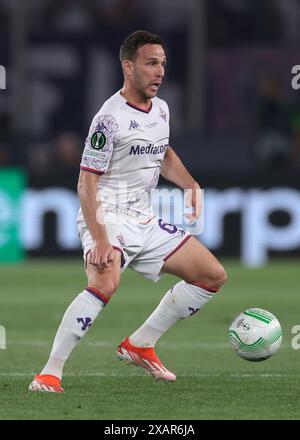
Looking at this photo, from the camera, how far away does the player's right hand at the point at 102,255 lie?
7.38 metres

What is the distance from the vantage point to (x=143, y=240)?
7863mm

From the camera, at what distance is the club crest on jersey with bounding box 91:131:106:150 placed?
7516 mm

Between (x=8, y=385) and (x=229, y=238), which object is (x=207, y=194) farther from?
(x=8, y=385)

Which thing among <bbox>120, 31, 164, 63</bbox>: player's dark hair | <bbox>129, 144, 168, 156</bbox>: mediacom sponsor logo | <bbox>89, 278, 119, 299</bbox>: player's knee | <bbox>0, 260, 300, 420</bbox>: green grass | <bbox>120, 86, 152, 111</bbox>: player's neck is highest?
<bbox>120, 31, 164, 63</bbox>: player's dark hair

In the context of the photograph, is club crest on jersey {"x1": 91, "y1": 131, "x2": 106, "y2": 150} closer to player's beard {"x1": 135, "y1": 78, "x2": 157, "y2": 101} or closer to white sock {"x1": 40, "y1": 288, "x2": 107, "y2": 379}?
player's beard {"x1": 135, "y1": 78, "x2": 157, "y2": 101}

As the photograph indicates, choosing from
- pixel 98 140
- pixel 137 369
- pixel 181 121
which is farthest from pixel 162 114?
pixel 181 121

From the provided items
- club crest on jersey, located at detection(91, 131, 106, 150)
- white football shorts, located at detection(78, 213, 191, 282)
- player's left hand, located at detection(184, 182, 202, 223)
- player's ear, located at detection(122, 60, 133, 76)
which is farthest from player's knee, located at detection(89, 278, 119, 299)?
player's ear, located at detection(122, 60, 133, 76)

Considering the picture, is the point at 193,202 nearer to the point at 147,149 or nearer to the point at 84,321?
the point at 147,149

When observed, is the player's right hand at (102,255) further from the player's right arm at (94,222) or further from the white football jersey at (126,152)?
the white football jersey at (126,152)

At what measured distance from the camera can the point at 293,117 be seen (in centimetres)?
1798

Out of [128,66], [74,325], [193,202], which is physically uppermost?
[128,66]

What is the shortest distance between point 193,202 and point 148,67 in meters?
0.93
